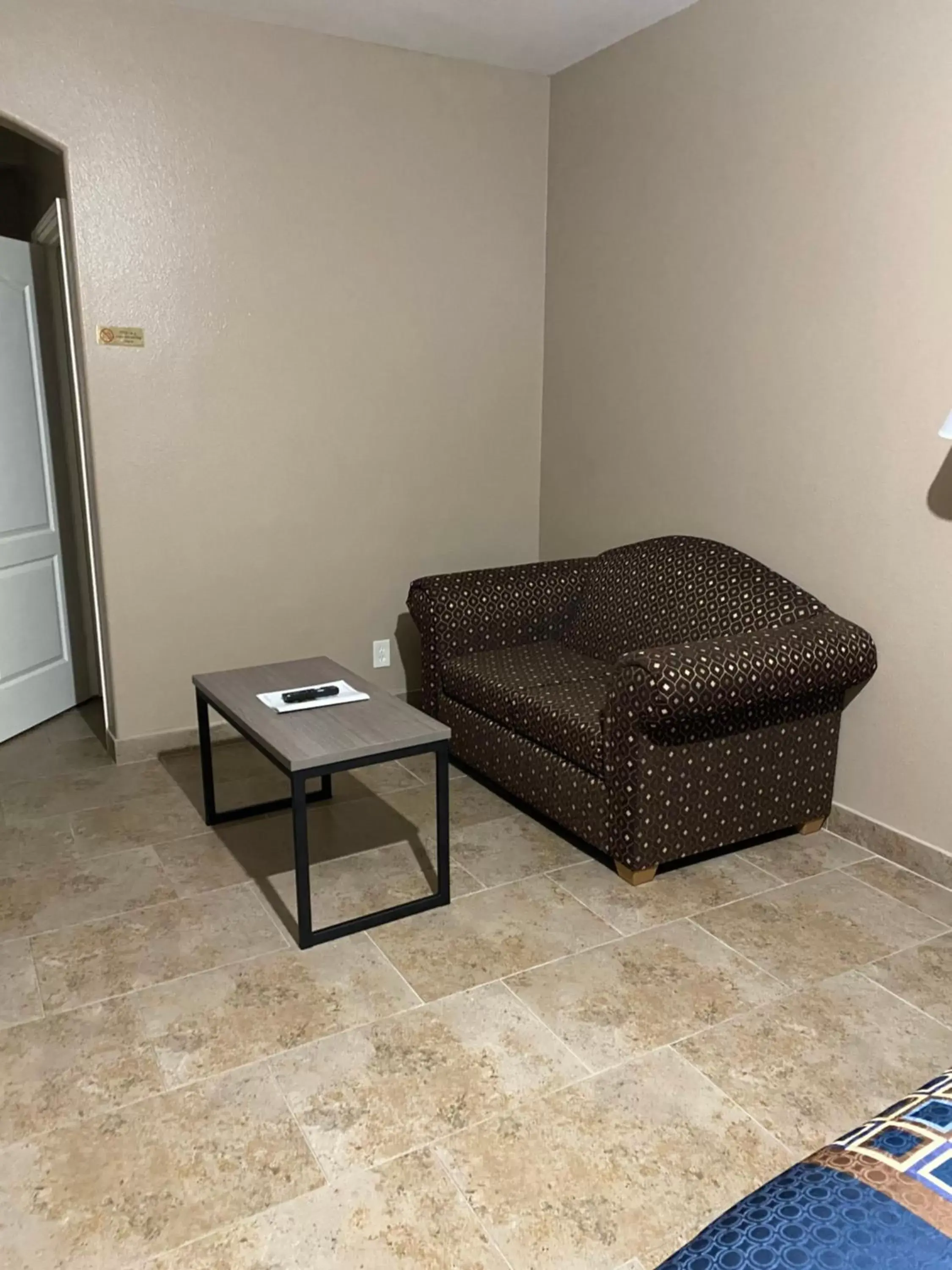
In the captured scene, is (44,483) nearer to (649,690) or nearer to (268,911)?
(268,911)

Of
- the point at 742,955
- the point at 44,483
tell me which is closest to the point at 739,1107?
the point at 742,955

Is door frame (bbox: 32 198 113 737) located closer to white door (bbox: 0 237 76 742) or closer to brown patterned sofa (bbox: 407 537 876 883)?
white door (bbox: 0 237 76 742)

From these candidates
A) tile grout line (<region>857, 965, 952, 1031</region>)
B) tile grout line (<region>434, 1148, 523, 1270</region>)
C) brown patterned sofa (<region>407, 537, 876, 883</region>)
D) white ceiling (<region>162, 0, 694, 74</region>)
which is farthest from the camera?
white ceiling (<region>162, 0, 694, 74</region>)

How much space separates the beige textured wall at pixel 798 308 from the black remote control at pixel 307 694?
154cm

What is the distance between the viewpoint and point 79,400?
360 centimetres

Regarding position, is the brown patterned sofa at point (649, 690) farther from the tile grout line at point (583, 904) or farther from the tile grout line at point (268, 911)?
the tile grout line at point (268, 911)

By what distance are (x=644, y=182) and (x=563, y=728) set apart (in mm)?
2136

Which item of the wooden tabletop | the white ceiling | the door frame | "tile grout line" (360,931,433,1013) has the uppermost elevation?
the white ceiling

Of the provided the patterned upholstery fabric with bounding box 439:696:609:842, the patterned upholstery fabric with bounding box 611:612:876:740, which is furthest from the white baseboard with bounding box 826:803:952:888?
the patterned upholstery fabric with bounding box 439:696:609:842

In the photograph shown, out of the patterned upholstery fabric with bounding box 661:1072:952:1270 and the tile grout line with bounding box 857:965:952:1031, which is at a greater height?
the patterned upholstery fabric with bounding box 661:1072:952:1270

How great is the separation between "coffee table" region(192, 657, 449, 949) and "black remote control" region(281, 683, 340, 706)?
61 mm

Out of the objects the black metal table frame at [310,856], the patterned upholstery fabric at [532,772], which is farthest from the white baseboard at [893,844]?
the black metal table frame at [310,856]

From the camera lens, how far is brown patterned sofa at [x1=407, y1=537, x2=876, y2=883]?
2652 millimetres

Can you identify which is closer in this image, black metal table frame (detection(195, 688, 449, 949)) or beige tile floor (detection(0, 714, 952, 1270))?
beige tile floor (detection(0, 714, 952, 1270))
